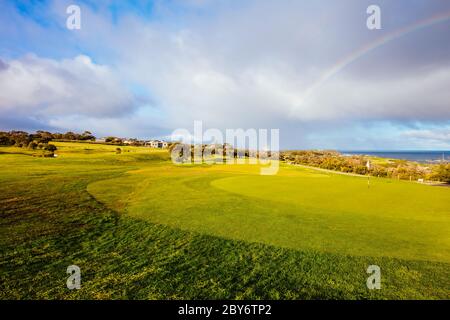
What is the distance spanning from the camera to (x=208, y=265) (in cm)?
790

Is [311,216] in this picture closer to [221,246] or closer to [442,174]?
[221,246]

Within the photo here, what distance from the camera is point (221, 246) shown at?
9.27 m

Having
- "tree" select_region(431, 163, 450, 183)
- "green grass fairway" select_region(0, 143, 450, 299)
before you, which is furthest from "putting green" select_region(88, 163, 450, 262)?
"tree" select_region(431, 163, 450, 183)

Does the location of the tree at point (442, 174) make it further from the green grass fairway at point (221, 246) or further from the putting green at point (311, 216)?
the green grass fairway at point (221, 246)

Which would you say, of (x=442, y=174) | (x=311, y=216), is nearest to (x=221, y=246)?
(x=311, y=216)

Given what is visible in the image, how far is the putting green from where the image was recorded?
970cm

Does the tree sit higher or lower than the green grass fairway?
lower

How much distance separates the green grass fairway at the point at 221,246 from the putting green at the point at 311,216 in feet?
0.18

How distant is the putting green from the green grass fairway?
0.18 ft

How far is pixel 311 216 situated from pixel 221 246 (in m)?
6.07

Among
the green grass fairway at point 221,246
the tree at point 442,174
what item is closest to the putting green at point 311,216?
the green grass fairway at point 221,246

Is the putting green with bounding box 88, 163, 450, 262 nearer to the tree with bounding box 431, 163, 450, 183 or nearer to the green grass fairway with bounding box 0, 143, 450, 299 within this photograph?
the green grass fairway with bounding box 0, 143, 450, 299

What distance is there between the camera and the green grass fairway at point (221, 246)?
22.0 feet
